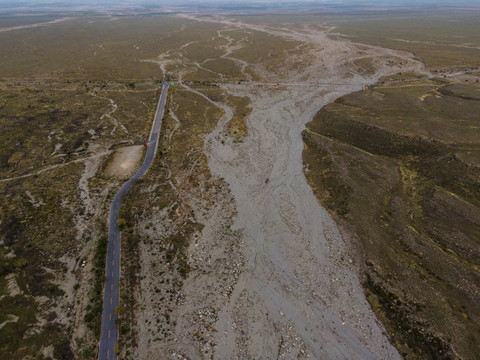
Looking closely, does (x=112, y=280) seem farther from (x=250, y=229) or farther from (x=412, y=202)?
(x=412, y=202)

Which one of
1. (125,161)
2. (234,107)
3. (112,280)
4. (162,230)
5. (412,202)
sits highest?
(234,107)

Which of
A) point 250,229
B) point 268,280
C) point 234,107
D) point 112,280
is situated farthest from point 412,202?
point 234,107

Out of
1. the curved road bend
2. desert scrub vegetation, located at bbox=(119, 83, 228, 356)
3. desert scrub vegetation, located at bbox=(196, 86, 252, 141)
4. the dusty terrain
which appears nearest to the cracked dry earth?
desert scrub vegetation, located at bbox=(119, 83, 228, 356)

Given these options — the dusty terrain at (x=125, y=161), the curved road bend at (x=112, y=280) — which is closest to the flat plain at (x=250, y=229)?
the curved road bend at (x=112, y=280)

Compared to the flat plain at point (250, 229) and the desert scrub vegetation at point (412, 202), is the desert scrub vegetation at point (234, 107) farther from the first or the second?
the desert scrub vegetation at point (412, 202)

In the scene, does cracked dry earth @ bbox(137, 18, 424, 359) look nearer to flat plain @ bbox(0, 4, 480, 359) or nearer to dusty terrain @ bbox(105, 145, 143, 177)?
flat plain @ bbox(0, 4, 480, 359)
